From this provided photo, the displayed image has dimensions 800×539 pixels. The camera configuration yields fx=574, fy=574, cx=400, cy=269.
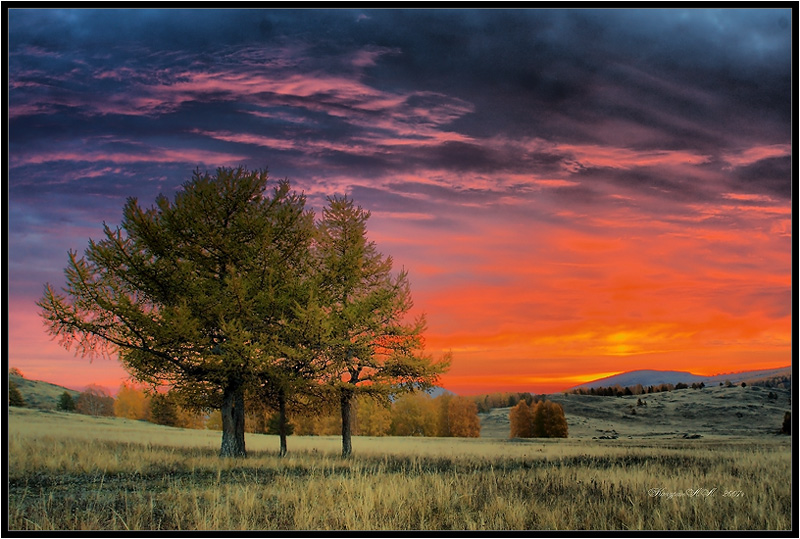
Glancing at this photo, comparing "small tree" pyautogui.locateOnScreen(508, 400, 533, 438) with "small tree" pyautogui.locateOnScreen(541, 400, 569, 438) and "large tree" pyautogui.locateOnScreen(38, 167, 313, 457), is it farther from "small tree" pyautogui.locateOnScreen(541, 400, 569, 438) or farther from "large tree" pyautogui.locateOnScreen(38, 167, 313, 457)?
"large tree" pyautogui.locateOnScreen(38, 167, 313, 457)

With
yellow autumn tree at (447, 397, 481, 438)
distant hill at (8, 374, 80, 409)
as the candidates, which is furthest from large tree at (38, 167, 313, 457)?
yellow autumn tree at (447, 397, 481, 438)

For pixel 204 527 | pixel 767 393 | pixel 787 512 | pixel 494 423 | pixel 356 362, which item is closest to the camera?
pixel 204 527

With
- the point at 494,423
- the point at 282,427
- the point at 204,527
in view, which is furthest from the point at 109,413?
the point at 204,527

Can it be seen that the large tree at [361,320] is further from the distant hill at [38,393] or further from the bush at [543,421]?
the distant hill at [38,393]

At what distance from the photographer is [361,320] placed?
20.3 metres

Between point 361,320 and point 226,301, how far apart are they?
4.80 metres

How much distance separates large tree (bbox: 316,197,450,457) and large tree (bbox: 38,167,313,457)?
205 centimetres

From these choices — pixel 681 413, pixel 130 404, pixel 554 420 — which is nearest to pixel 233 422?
pixel 681 413

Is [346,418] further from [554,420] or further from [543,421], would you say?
[543,421]

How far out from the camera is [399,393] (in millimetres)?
21875

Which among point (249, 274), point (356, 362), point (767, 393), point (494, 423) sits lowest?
point (494, 423)

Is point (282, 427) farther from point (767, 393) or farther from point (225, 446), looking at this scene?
point (767, 393)

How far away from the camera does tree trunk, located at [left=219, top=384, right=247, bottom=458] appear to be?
19297mm

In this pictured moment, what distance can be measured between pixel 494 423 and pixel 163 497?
292 feet
